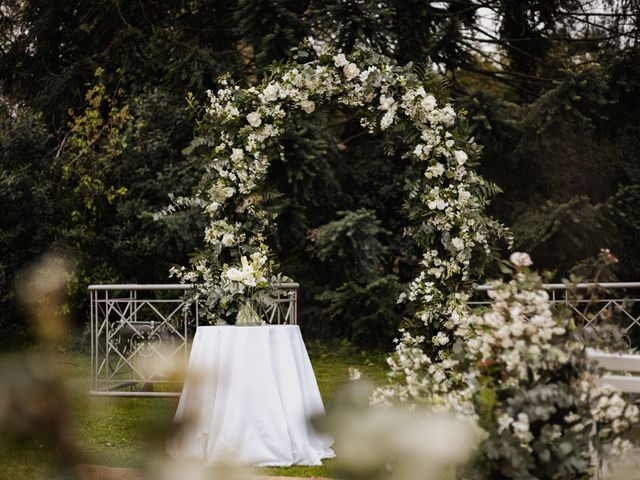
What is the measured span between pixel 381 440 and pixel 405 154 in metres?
5.57

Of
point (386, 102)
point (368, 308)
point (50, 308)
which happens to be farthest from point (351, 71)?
point (50, 308)

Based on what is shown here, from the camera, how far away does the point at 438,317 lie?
635 centimetres

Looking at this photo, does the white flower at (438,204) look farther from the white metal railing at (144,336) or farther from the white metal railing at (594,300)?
the white metal railing at (144,336)

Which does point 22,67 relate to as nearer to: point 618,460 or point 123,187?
point 123,187

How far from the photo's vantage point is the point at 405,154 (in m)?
6.52

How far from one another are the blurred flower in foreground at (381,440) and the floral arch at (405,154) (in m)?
4.95

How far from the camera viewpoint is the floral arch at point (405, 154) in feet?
20.8

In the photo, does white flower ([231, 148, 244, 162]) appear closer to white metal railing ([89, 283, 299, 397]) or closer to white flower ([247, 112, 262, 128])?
white flower ([247, 112, 262, 128])

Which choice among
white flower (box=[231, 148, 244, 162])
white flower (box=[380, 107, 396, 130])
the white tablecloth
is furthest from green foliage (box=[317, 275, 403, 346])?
the white tablecloth

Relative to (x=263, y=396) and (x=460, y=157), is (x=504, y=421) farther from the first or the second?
(x=460, y=157)

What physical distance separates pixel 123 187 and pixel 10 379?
10754 mm

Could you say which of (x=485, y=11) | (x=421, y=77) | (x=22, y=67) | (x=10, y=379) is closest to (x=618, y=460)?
(x=10, y=379)

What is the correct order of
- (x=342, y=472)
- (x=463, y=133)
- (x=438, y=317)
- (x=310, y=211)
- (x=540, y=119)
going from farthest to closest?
1. (x=310, y=211)
2. (x=540, y=119)
3. (x=463, y=133)
4. (x=438, y=317)
5. (x=342, y=472)

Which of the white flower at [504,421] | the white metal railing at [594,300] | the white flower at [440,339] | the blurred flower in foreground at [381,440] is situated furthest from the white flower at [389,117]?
the blurred flower in foreground at [381,440]
